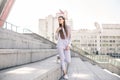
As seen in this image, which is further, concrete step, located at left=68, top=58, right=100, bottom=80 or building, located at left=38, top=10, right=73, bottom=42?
building, located at left=38, top=10, right=73, bottom=42

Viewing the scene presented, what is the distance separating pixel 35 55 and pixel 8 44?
2636 mm

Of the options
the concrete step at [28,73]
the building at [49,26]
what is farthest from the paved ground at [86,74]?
the building at [49,26]

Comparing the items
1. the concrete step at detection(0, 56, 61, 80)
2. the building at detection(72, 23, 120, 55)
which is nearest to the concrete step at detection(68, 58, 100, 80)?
the concrete step at detection(0, 56, 61, 80)

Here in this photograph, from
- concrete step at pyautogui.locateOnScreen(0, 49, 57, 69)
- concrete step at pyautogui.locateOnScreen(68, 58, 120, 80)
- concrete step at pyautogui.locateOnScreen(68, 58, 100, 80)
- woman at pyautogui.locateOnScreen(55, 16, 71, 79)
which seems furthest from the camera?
concrete step at pyautogui.locateOnScreen(68, 58, 120, 80)

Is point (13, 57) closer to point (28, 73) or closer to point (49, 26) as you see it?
point (28, 73)

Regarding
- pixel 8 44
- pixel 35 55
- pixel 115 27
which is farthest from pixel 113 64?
pixel 115 27

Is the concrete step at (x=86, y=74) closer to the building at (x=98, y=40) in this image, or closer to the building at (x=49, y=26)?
the building at (x=98, y=40)

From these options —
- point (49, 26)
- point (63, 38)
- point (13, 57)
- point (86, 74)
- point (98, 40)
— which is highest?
point (49, 26)

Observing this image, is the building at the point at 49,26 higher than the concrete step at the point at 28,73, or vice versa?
the building at the point at 49,26

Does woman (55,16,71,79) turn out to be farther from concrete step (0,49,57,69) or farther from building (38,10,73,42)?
building (38,10,73,42)

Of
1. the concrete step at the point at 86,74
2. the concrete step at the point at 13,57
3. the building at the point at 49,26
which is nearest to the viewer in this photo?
the concrete step at the point at 13,57

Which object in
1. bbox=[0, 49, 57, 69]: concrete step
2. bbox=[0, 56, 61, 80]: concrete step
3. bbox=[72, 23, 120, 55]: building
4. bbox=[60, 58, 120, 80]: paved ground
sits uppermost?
bbox=[72, 23, 120, 55]: building

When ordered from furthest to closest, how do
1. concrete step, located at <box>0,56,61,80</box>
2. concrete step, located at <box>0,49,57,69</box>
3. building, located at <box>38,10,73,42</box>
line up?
building, located at <box>38,10,73,42</box>, concrete step, located at <box>0,49,57,69</box>, concrete step, located at <box>0,56,61,80</box>

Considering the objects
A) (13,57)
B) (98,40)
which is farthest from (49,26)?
(13,57)
